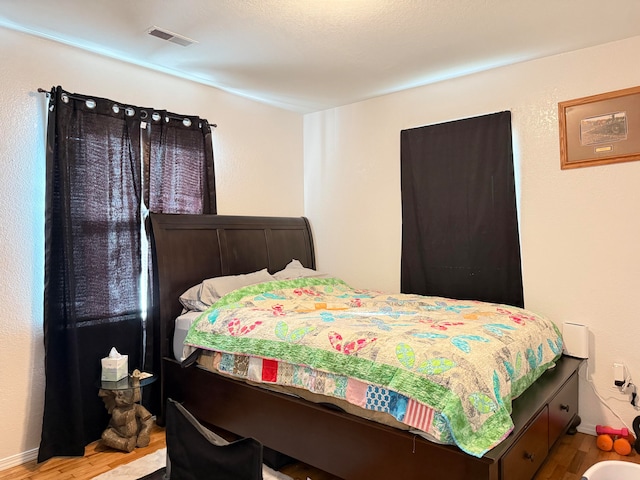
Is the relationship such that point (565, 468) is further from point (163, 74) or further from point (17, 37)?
point (17, 37)

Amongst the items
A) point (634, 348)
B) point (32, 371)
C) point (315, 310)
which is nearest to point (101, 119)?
point (32, 371)

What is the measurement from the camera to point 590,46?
2.96m

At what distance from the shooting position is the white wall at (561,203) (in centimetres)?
288

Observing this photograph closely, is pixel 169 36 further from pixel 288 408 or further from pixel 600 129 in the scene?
pixel 600 129

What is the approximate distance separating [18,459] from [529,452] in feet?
9.09

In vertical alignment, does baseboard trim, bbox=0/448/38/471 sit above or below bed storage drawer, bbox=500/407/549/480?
below

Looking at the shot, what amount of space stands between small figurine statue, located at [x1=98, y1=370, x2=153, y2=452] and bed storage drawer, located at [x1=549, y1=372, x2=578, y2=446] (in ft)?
7.68

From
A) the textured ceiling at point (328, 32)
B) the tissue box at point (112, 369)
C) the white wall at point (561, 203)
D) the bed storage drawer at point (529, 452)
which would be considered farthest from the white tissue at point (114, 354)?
the bed storage drawer at point (529, 452)

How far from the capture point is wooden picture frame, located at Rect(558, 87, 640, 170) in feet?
9.32

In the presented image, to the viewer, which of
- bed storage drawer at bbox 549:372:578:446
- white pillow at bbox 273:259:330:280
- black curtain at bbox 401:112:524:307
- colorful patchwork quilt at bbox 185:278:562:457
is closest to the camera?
colorful patchwork quilt at bbox 185:278:562:457

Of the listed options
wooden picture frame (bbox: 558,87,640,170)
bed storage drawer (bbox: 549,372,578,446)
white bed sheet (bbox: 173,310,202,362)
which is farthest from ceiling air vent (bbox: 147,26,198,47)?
bed storage drawer (bbox: 549,372,578,446)

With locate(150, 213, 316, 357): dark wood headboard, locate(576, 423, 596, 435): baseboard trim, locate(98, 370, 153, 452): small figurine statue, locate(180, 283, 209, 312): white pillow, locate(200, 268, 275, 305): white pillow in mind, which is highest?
locate(150, 213, 316, 357): dark wood headboard

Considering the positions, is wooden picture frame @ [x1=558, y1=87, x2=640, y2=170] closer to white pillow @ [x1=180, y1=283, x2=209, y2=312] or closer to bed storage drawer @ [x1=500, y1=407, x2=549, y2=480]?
bed storage drawer @ [x1=500, y1=407, x2=549, y2=480]

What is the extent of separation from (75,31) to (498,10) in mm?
2407
